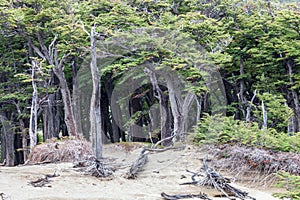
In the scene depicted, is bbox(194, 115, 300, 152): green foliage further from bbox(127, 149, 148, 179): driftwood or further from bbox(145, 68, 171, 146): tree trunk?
bbox(145, 68, 171, 146): tree trunk

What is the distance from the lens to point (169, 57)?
1416 centimetres

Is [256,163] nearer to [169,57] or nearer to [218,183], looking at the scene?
[218,183]

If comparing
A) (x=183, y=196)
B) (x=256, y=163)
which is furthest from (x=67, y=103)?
(x=183, y=196)

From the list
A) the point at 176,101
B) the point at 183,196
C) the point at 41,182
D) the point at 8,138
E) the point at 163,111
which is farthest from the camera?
the point at 8,138

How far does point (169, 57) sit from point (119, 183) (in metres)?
6.24

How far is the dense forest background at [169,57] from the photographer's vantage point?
1405cm

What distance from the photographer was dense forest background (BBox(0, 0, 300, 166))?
46.1 ft

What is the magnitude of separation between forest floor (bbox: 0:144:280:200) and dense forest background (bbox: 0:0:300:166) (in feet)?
5.62

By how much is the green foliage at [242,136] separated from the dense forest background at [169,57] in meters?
0.04

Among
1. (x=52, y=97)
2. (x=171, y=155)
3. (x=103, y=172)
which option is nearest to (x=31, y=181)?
(x=103, y=172)

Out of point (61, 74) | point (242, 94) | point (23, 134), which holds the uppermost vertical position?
point (61, 74)

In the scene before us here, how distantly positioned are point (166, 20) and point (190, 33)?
3.82 ft

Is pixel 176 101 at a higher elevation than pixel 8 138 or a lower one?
higher

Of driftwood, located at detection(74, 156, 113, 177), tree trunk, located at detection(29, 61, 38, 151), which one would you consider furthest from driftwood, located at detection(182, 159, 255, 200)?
tree trunk, located at detection(29, 61, 38, 151)
